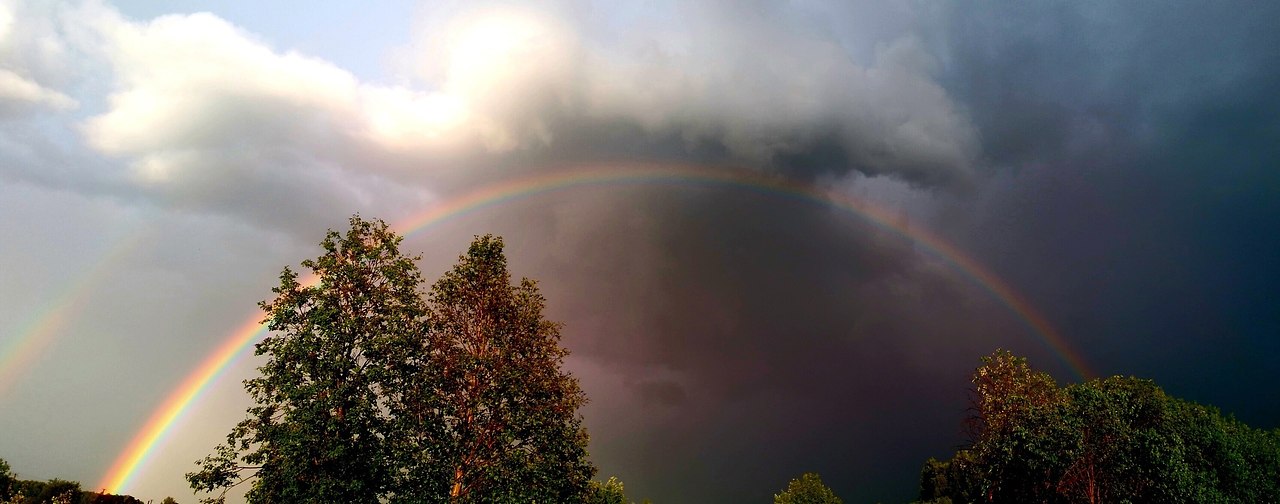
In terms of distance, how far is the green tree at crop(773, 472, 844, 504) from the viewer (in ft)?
351

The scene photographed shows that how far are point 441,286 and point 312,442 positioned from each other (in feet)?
35.3

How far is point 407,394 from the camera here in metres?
35.5

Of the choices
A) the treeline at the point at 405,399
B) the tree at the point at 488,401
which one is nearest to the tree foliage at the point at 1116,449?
the treeline at the point at 405,399

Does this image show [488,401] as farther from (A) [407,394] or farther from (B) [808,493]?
(B) [808,493]

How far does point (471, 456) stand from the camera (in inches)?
1417

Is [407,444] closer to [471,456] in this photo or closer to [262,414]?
[471,456]

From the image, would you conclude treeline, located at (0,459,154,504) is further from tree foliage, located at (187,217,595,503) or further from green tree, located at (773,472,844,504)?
green tree, located at (773,472,844,504)

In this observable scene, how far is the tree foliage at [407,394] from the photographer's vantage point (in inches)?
1277

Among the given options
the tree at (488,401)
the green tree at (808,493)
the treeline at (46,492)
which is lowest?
the treeline at (46,492)

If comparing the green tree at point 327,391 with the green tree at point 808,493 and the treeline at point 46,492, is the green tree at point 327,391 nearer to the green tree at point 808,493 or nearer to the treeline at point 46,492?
the treeline at point 46,492

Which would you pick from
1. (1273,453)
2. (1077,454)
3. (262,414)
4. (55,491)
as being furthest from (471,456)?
(1273,453)

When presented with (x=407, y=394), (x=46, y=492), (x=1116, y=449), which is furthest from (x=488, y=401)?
(x=1116, y=449)

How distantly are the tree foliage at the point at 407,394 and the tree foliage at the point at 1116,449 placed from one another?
1515 inches

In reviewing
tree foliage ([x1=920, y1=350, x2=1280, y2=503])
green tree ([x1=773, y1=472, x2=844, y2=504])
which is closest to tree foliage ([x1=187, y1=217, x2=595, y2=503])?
tree foliage ([x1=920, y1=350, x2=1280, y2=503])
